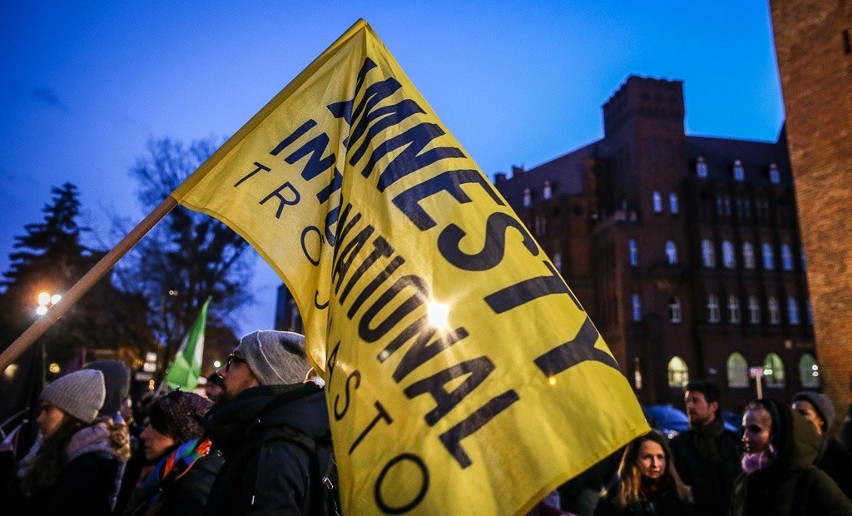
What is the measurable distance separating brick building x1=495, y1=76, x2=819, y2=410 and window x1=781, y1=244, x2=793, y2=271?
0.10 metres

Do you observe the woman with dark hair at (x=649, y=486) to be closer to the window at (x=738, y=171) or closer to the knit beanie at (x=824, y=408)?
the knit beanie at (x=824, y=408)

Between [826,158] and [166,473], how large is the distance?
1509 cm

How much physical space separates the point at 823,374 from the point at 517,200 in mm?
41608

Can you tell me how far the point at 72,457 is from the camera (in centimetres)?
330

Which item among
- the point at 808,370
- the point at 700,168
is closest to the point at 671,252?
the point at 700,168

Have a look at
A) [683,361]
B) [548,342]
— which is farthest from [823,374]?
[683,361]

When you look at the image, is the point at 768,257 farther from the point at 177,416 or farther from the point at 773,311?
the point at 177,416

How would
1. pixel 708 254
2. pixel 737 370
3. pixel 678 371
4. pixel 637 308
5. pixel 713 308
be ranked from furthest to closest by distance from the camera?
pixel 708 254
pixel 713 308
pixel 737 370
pixel 637 308
pixel 678 371

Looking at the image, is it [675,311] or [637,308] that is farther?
[675,311]

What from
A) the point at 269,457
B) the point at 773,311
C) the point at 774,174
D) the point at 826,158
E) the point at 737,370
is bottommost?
the point at 737,370

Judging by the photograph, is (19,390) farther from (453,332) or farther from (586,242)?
(586,242)

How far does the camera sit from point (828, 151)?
1342 cm

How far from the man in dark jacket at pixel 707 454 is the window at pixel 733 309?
4105 centimetres

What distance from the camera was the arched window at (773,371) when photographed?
1591 inches
